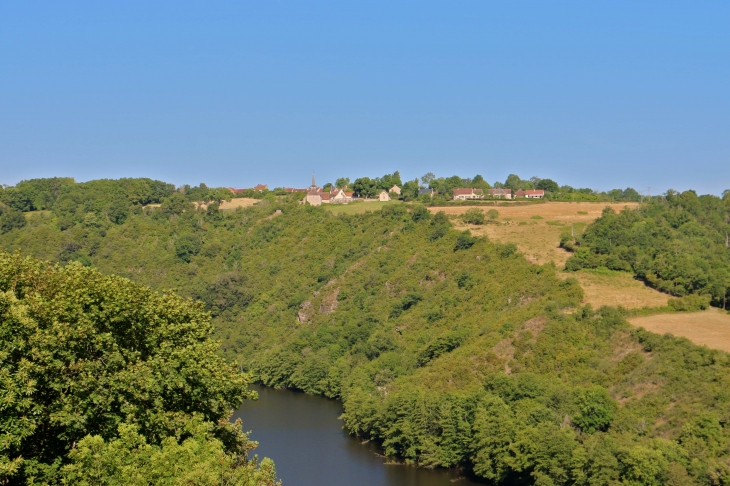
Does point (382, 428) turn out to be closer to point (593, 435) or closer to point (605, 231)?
point (593, 435)

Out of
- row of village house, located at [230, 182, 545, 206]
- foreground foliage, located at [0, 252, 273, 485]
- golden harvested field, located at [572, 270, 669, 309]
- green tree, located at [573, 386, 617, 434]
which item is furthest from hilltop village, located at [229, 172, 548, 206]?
foreground foliage, located at [0, 252, 273, 485]

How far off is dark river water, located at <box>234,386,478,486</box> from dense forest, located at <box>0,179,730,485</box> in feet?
4.71

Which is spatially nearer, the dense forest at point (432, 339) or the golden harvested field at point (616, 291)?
the dense forest at point (432, 339)

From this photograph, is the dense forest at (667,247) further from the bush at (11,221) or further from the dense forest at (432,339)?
the bush at (11,221)

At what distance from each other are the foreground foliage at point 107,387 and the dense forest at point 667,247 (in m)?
51.6

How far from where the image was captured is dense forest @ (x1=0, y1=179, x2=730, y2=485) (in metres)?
50.1

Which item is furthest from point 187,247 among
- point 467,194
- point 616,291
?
point 616,291

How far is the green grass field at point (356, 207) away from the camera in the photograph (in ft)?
387

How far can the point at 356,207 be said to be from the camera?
12025 cm

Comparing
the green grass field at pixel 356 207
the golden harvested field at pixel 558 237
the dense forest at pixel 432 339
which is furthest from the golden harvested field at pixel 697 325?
the green grass field at pixel 356 207

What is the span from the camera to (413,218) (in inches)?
4082

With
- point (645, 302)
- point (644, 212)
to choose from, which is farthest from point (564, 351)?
point (644, 212)

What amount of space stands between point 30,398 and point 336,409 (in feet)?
182

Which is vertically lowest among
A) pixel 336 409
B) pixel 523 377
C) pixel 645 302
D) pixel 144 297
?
pixel 336 409
